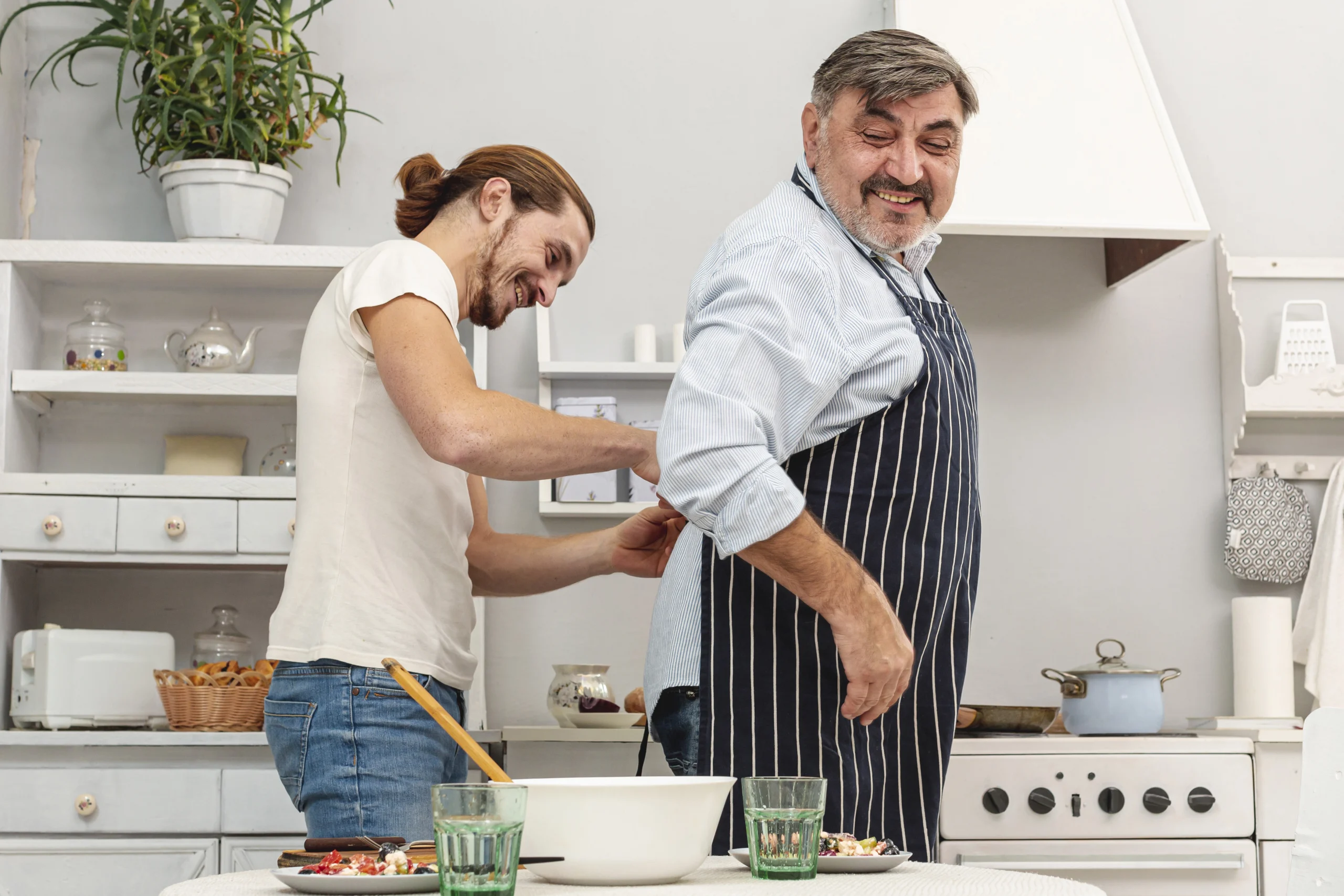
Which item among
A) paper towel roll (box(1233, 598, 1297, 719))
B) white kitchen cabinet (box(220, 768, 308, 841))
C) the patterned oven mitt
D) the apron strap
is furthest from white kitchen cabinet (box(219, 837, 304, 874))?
the patterned oven mitt

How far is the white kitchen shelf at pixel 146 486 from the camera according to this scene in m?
2.39

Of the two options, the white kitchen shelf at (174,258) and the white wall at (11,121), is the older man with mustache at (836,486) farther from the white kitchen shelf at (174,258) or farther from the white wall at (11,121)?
the white wall at (11,121)

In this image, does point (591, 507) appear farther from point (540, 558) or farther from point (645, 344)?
point (540, 558)

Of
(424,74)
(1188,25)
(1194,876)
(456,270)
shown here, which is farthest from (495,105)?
(1194,876)

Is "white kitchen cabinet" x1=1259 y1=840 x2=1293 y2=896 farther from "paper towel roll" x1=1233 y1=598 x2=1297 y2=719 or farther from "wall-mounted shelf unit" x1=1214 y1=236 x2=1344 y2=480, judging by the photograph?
"wall-mounted shelf unit" x1=1214 y1=236 x2=1344 y2=480

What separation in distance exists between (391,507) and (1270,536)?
208cm

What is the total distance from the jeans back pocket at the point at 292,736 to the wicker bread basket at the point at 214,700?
2.68ft

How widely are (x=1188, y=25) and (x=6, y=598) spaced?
2.81 m

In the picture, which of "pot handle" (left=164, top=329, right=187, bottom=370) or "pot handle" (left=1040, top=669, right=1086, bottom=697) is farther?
"pot handle" (left=164, top=329, right=187, bottom=370)

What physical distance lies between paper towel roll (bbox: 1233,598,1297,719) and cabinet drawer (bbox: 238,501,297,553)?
191 cm

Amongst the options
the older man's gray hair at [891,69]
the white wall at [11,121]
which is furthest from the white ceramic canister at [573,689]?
the white wall at [11,121]

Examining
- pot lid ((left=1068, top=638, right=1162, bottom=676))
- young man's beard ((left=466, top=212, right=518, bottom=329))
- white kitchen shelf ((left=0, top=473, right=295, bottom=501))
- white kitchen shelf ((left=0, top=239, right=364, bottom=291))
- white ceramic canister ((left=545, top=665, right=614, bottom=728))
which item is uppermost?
white kitchen shelf ((left=0, top=239, right=364, bottom=291))

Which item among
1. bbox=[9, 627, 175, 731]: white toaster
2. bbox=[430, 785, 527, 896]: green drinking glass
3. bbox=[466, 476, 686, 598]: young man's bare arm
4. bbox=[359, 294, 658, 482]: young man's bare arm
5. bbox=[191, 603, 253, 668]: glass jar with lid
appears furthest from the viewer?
bbox=[191, 603, 253, 668]: glass jar with lid

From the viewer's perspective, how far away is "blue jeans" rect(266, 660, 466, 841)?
54.4 inches
